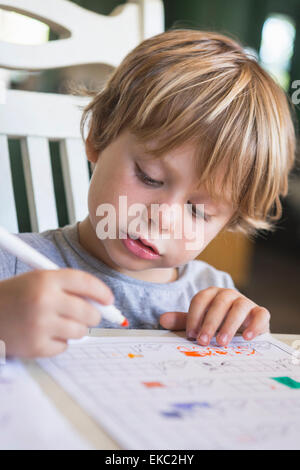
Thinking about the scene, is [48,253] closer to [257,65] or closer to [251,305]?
[251,305]

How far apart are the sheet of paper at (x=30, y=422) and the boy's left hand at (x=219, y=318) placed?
22cm

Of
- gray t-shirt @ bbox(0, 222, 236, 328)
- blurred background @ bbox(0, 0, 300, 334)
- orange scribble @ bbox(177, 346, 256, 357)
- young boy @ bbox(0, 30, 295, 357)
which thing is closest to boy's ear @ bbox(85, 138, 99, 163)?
young boy @ bbox(0, 30, 295, 357)

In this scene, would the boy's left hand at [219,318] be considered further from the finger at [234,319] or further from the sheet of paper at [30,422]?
the sheet of paper at [30,422]

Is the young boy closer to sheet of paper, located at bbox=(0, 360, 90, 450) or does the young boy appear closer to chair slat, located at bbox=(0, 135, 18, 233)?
chair slat, located at bbox=(0, 135, 18, 233)

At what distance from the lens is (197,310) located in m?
0.54

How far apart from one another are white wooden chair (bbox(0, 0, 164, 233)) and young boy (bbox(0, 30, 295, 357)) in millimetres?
63

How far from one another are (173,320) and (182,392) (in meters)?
0.21

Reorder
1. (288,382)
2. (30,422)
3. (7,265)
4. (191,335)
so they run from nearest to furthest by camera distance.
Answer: (30,422), (288,382), (191,335), (7,265)

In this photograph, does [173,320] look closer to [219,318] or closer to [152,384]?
[219,318]

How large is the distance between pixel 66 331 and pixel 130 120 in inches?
14.2

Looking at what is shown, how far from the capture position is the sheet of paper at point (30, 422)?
0.85ft

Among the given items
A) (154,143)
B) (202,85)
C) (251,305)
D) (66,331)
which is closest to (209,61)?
(202,85)

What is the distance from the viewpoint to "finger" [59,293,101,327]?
359 millimetres

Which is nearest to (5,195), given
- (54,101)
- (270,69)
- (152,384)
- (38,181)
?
(38,181)
